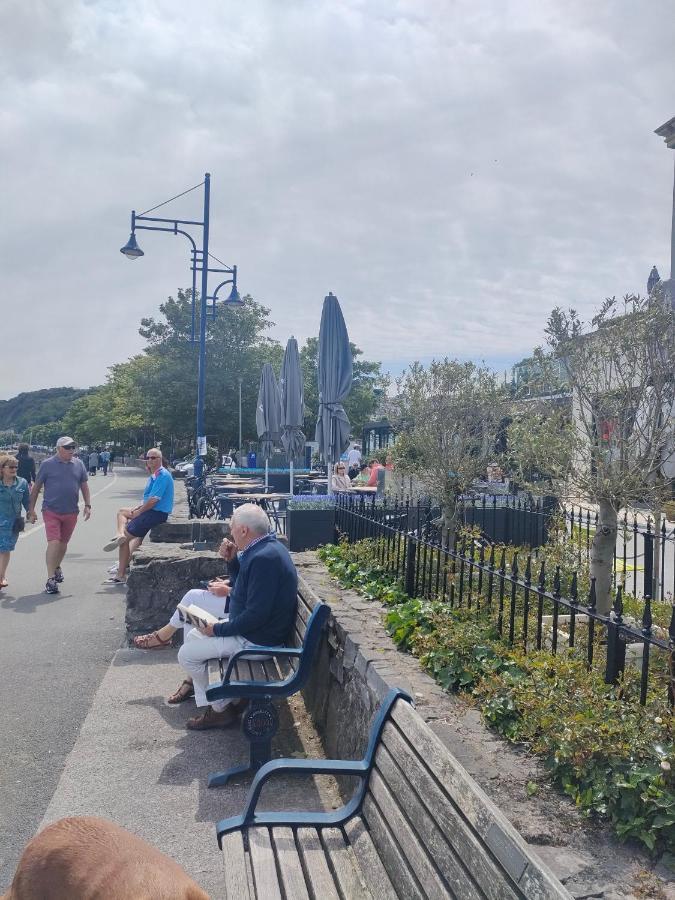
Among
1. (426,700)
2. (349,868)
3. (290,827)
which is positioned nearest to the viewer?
(349,868)

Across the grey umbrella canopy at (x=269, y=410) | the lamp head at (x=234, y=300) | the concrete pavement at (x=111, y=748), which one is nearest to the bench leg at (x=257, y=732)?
the concrete pavement at (x=111, y=748)

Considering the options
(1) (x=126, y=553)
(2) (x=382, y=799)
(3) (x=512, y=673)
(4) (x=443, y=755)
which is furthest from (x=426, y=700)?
(1) (x=126, y=553)

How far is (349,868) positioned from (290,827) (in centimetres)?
29

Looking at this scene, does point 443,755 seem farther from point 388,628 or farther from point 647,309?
point 647,309

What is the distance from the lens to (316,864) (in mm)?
2299

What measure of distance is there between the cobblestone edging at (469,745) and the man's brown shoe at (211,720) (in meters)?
0.53

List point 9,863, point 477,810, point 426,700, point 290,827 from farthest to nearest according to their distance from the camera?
1. point 426,700
2. point 9,863
3. point 290,827
4. point 477,810

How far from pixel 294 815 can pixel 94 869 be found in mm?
825

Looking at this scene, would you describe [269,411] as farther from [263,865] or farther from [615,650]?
[263,865]

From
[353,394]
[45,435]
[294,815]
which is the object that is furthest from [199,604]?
[45,435]

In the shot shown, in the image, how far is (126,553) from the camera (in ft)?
28.5

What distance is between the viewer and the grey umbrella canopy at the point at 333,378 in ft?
A: 37.6

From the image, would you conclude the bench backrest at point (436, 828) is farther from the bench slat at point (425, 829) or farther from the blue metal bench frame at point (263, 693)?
the blue metal bench frame at point (263, 693)

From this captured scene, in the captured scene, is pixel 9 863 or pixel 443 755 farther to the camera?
pixel 9 863
